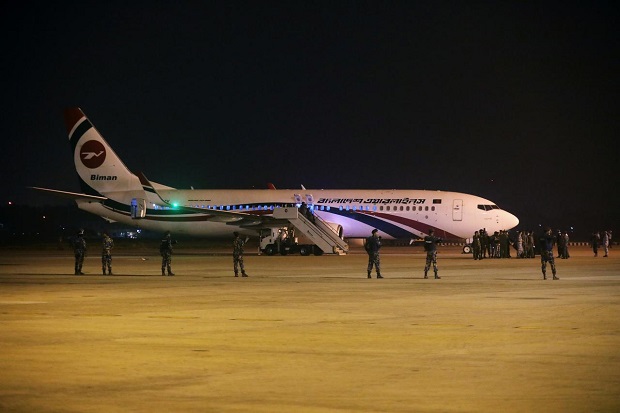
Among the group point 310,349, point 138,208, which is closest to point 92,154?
point 138,208

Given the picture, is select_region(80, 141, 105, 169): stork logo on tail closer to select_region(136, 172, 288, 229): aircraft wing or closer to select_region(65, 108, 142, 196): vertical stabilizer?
select_region(65, 108, 142, 196): vertical stabilizer

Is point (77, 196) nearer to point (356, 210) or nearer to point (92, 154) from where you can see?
point (92, 154)

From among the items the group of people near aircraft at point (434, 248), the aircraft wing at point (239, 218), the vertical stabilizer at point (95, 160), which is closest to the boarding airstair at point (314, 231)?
the aircraft wing at point (239, 218)

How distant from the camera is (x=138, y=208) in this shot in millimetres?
66125

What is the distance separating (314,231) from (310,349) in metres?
44.7

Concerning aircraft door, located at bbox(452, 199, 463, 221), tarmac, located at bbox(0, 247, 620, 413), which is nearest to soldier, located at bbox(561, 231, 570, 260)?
aircraft door, located at bbox(452, 199, 463, 221)

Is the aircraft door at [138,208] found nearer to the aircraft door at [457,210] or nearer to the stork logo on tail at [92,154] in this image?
the stork logo on tail at [92,154]

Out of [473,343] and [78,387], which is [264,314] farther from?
[78,387]

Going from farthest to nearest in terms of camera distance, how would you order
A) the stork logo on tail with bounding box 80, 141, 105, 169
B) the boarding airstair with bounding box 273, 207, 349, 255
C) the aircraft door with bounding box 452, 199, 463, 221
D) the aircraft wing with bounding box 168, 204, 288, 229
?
the stork logo on tail with bounding box 80, 141, 105, 169 < the aircraft door with bounding box 452, 199, 463, 221 < the aircraft wing with bounding box 168, 204, 288, 229 < the boarding airstair with bounding box 273, 207, 349, 255

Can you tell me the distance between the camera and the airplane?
64000 mm

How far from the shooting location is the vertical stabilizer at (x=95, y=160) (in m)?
69.2

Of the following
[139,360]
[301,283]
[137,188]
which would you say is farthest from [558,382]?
[137,188]

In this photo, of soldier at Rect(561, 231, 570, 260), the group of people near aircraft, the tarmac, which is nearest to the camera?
the tarmac

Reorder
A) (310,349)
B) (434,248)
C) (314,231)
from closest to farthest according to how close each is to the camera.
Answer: (310,349) < (434,248) < (314,231)
